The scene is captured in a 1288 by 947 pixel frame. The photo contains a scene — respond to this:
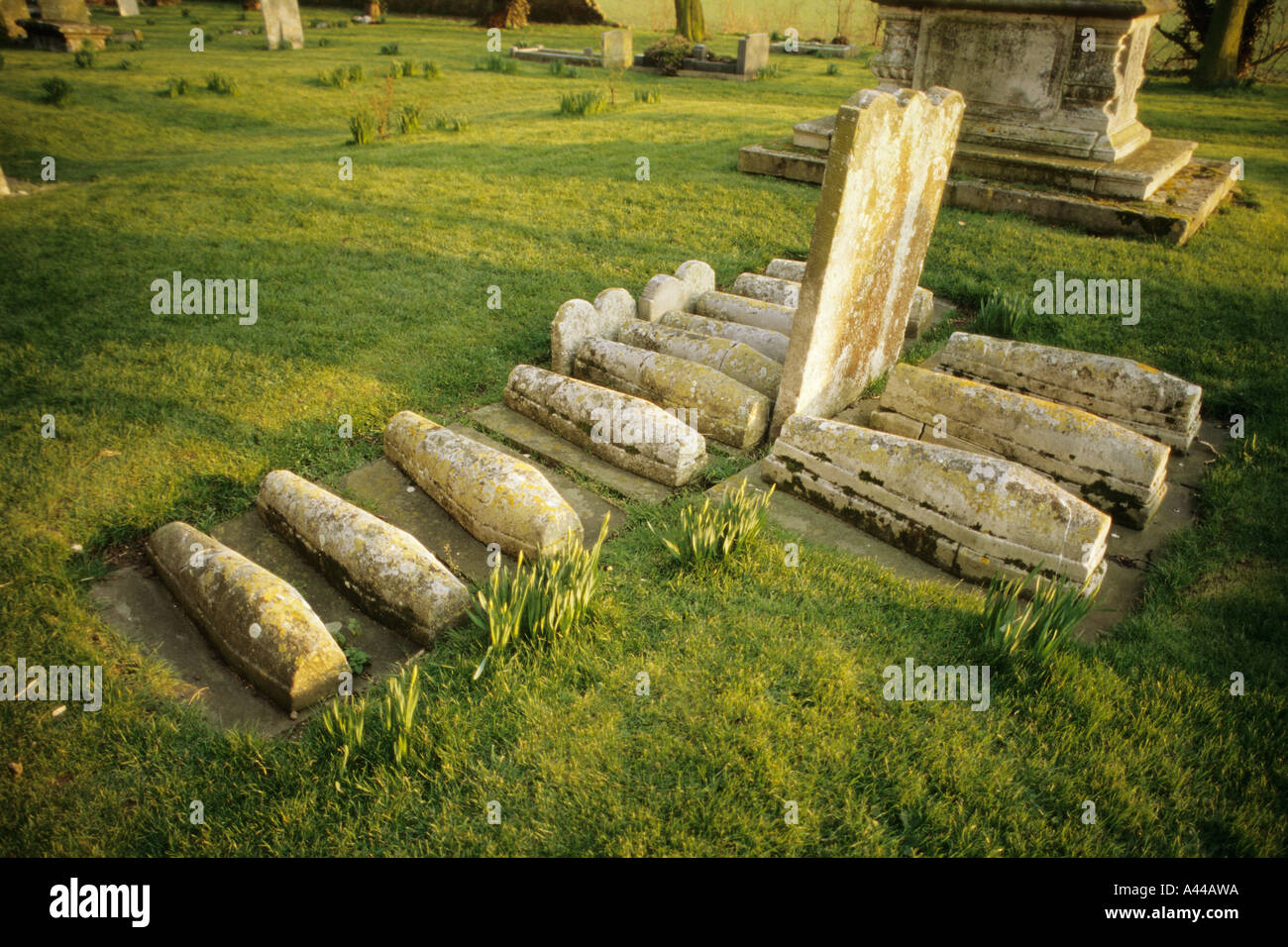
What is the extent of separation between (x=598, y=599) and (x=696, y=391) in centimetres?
210

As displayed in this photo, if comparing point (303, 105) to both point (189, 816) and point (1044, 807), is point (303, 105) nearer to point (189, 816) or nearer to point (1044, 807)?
point (189, 816)

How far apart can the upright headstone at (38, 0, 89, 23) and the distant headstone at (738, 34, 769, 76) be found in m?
16.1

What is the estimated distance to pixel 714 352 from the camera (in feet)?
19.1

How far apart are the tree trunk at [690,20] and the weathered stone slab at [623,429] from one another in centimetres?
2106

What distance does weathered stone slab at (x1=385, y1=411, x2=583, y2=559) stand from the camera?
421cm

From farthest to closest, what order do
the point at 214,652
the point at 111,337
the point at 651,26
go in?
the point at 651,26
the point at 111,337
the point at 214,652

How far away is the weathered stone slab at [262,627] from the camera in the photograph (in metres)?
3.42

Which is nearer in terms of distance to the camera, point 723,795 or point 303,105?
point 723,795

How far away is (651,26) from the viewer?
2828 centimetres

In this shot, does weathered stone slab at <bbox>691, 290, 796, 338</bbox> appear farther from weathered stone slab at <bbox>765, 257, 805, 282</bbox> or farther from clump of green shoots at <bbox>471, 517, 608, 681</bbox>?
clump of green shoots at <bbox>471, 517, 608, 681</bbox>

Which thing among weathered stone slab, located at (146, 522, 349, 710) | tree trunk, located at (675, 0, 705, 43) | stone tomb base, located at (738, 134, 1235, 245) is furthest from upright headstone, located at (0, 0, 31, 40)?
weathered stone slab, located at (146, 522, 349, 710)

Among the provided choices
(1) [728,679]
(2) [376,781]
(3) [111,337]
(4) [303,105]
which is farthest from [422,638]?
(4) [303,105]

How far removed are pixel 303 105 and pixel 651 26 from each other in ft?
60.7

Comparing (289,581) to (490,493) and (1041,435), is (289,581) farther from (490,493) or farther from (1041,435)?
(1041,435)
